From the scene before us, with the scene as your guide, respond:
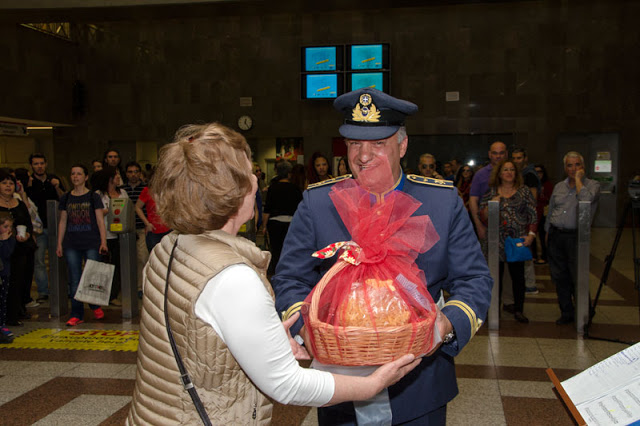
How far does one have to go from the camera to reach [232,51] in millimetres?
14430

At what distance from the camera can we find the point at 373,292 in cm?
139

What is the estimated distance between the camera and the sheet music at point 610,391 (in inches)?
51.6

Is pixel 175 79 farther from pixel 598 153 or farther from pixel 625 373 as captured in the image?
pixel 625 373

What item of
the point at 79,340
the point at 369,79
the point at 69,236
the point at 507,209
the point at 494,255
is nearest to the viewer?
the point at 79,340

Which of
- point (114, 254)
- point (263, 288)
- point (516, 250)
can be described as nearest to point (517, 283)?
point (516, 250)

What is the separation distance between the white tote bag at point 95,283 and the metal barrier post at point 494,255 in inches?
149

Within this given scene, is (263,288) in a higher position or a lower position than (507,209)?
higher

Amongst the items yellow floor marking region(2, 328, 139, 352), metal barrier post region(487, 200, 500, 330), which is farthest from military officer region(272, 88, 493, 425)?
metal barrier post region(487, 200, 500, 330)

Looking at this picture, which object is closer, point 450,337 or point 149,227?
point 450,337

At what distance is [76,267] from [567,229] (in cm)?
509

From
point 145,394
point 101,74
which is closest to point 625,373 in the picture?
point 145,394

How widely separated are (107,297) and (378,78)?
912 centimetres

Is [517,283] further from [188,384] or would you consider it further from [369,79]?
[369,79]

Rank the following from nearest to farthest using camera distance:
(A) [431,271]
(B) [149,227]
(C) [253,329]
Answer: (C) [253,329], (A) [431,271], (B) [149,227]
